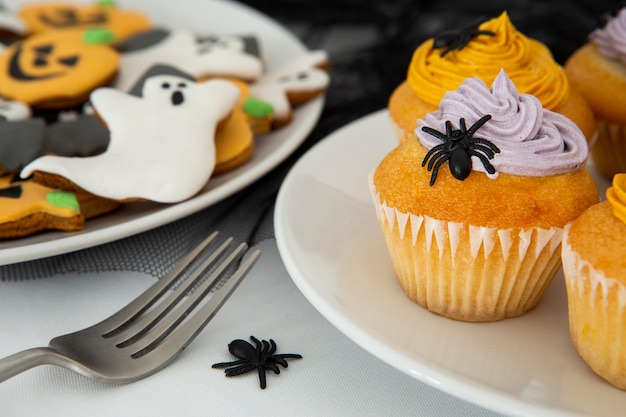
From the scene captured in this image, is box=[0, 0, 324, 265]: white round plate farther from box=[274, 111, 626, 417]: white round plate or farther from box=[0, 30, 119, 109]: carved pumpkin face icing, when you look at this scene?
box=[0, 30, 119, 109]: carved pumpkin face icing

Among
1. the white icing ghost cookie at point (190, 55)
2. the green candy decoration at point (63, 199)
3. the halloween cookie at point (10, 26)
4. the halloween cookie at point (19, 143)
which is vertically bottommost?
the white icing ghost cookie at point (190, 55)

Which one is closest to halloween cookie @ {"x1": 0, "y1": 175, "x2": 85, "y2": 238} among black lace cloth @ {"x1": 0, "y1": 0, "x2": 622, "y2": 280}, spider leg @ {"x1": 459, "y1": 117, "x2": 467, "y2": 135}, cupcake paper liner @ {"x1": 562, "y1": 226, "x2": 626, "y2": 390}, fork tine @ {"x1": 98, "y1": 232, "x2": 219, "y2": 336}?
black lace cloth @ {"x1": 0, "y1": 0, "x2": 622, "y2": 280}

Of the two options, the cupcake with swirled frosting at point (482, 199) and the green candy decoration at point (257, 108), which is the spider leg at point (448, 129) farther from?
the green candy decoration at point (257, 108)

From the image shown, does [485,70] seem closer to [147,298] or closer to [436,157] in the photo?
[436,157]

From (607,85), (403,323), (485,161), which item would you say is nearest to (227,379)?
(403,323)

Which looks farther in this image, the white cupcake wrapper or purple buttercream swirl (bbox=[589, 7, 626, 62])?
purple buttercream swirl (bbox=[589, 7, 626, 62])

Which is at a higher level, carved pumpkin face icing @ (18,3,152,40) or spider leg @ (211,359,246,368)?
carved pumpkin face icing @ (18,3,152,40)

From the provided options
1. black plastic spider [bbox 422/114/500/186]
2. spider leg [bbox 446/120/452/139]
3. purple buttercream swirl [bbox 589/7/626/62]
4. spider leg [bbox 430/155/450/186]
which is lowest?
purple buttercream swirl [bbox 589/7/626/62]

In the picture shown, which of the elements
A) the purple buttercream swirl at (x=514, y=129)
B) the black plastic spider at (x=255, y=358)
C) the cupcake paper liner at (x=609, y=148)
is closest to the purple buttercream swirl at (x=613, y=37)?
the cupcake paper liner at (x=609, y=148)

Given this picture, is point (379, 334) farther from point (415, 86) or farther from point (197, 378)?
point (415, 86)
